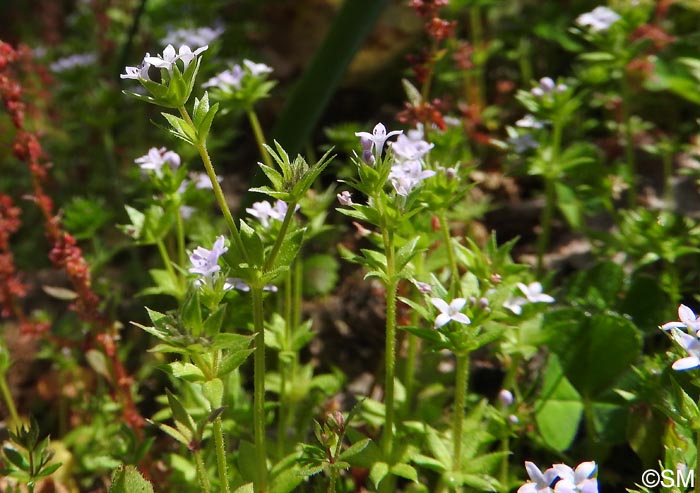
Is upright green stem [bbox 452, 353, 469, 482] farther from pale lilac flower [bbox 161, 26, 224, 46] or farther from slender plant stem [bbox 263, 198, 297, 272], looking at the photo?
pale lilac flower [bbox 161, 26, 224, 46]

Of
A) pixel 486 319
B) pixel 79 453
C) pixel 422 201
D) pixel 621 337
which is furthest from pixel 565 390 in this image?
pixel 79 453

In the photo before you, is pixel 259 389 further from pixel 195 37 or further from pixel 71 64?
pixel 71 64

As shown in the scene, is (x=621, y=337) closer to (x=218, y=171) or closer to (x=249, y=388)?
(x=249, y=388)

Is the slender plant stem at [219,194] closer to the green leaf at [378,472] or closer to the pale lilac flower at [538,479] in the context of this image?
the green leaf at [378,472]

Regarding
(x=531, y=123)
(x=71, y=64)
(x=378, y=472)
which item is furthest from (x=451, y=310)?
(x=71, y=64)

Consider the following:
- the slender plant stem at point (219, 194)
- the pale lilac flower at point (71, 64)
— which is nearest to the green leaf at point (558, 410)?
the slender plant stem at point (219, 194)
